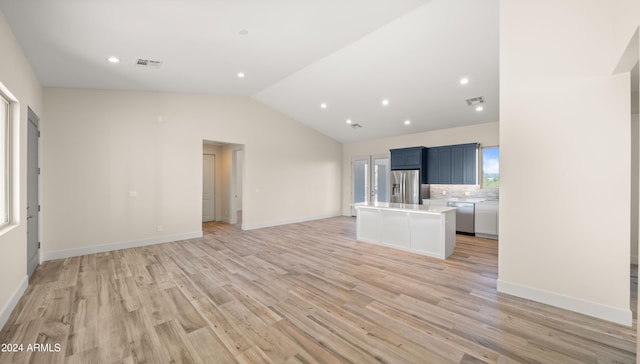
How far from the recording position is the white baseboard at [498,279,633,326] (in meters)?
2.47

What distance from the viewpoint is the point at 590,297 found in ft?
8.63

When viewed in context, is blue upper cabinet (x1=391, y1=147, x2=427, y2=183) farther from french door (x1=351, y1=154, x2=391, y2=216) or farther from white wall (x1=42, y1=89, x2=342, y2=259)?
white wall (x1=42, y1=89, x2=342, y2=259)

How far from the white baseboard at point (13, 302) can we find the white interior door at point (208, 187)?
5.13m

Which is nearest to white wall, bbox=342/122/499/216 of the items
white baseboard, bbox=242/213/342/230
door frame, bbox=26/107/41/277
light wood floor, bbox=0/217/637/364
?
white baseboard, bbox=242/213/342/230

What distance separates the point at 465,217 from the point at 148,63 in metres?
7.30

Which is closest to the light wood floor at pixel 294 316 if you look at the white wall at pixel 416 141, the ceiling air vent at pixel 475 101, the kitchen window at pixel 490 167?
the kitchen window at pixel 490 167

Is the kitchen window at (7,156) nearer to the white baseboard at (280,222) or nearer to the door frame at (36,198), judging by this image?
the door frame at (36,198)

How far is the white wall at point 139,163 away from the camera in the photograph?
15.3 feet

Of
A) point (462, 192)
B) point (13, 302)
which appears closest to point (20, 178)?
point (13, 302)

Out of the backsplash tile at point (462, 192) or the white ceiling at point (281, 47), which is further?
the backsplash tile at point (462, 192)

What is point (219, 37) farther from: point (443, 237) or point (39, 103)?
point (443, 237)

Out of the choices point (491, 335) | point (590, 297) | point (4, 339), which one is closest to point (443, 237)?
point (590, 297)

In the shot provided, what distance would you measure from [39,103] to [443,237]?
696 cm

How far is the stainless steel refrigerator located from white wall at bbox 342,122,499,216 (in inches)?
39.4
